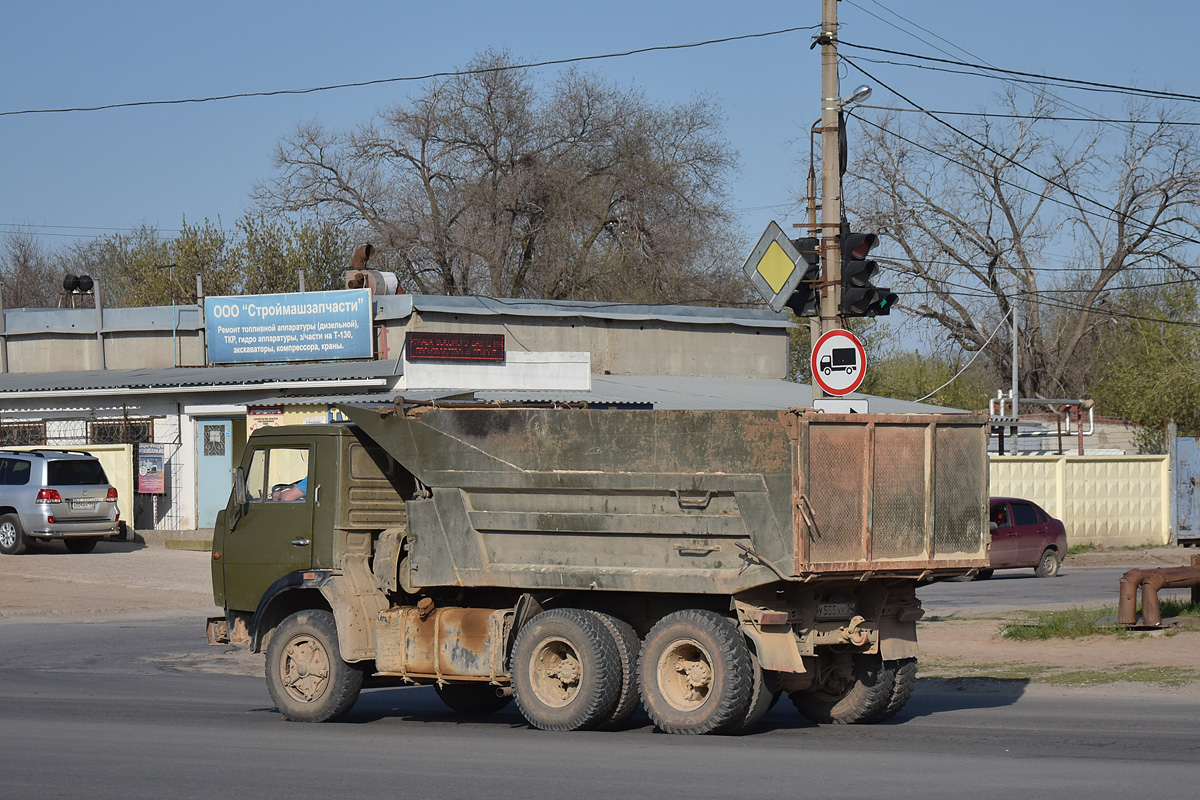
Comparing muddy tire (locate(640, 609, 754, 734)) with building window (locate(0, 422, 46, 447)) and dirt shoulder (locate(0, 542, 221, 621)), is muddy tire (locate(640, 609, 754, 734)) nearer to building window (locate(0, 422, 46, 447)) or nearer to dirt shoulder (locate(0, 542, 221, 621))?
dirt shoulder (locate(0, 542, 221, 621))

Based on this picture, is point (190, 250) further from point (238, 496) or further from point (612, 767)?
point (612, 767)

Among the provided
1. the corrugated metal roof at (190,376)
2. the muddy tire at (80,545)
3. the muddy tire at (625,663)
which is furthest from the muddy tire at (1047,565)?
the muddy tire at (80,545)

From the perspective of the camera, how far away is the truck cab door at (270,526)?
11.1 meters

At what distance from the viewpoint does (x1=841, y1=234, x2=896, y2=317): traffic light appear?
13.4 m

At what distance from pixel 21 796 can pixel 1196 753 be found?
706 cm

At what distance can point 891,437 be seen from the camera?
9586 millimetres

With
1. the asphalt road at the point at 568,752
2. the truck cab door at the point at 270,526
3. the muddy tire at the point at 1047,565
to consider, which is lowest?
the muddy tire at the point at 1047,565

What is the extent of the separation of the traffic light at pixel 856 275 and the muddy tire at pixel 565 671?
4994 millimetres

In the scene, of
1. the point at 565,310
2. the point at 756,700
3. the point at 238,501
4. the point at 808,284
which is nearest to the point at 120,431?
the point at 565,310

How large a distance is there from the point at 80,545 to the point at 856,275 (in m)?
21.2

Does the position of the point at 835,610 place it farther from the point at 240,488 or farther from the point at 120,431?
the point at 120,431

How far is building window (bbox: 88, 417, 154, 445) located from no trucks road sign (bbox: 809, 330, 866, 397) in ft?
76.5

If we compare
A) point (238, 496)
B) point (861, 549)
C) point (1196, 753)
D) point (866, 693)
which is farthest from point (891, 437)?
point (238, 496)

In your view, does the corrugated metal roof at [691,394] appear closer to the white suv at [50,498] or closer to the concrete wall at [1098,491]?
the concrete wall at [1098,491]
